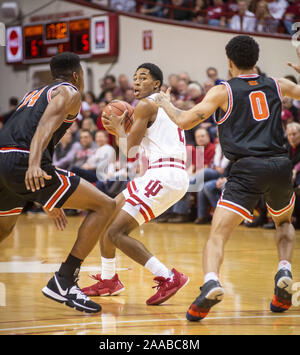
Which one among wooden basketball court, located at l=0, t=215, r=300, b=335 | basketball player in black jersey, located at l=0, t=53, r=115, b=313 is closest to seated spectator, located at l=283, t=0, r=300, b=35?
wooden basketball court, located at l=0, t=215, r=300, b=335

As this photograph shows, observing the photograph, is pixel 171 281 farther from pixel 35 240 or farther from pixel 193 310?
pixel 35 240

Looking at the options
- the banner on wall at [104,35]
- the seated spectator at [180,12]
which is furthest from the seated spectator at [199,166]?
the banner on wall at [104,35]

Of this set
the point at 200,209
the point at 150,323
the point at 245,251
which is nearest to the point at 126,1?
the point at 200,209

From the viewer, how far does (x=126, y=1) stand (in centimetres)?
1614

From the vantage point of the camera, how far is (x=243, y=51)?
4422mm

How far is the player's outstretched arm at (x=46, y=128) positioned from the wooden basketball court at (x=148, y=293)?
956 millimetres

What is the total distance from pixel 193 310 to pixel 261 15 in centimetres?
1004

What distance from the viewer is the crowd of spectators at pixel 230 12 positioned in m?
13.0

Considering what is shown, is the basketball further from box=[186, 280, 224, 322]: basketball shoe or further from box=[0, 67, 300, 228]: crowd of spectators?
box=[0, 67, 300, 228]: crowd of spectators

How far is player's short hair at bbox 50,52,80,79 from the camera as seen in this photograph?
4.78 m

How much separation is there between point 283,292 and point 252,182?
2.64ft

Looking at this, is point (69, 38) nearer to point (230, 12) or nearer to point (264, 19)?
point (230, 12)

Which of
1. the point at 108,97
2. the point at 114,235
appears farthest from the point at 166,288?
the point at 108,97
